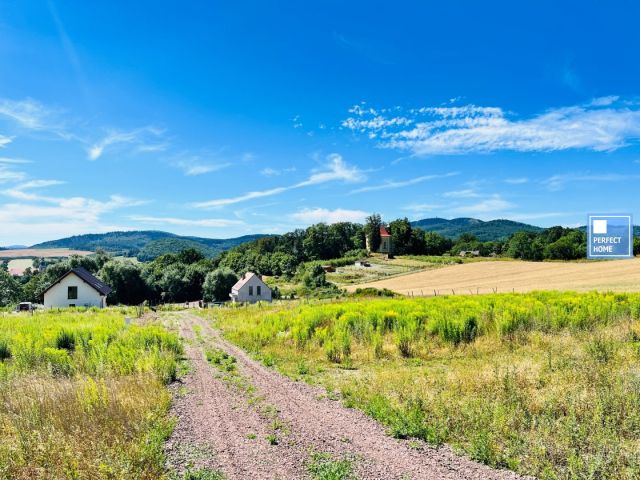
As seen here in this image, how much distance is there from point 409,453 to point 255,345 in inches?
444

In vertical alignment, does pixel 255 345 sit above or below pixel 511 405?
below

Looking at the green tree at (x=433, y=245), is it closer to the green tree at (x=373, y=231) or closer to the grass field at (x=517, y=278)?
the green tree at (x=373, y=231)

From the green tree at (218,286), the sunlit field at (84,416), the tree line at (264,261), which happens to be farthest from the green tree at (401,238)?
the sunlit field at (84,416)

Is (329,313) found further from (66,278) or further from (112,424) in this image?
(66,278)

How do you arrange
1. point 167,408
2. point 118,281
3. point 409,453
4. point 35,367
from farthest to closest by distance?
point 118,281, point 35,367, point 167,408, point 409,453

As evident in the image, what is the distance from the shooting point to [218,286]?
228 feet

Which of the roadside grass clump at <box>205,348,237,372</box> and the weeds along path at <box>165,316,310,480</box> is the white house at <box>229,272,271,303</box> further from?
the weeds along path at <box>165,316,310,480</box>

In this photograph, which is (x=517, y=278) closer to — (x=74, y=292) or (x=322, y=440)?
(x=322, y=440)

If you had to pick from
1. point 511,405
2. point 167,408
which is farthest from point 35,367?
point 511,405

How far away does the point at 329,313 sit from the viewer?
810 inches

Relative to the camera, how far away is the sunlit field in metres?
6.07

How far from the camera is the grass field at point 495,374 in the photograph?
6.45m

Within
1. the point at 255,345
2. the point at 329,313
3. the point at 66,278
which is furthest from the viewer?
the point at 66,278

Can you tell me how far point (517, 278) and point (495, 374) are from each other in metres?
57.7
